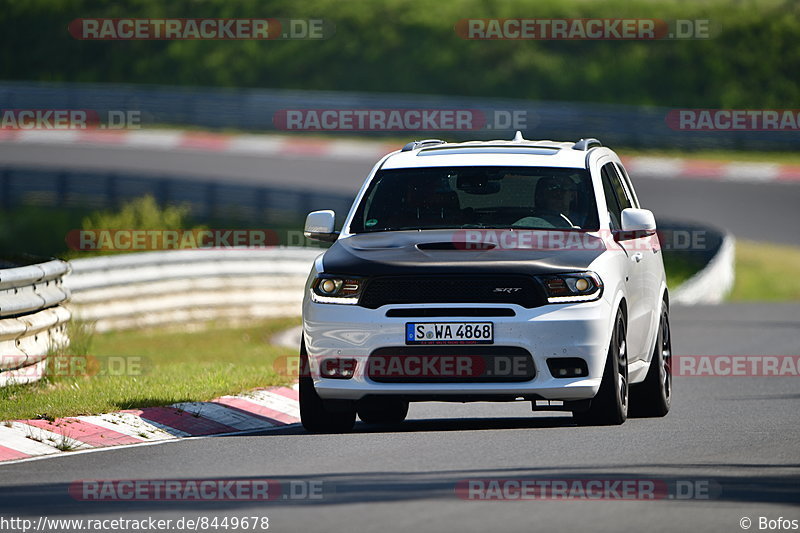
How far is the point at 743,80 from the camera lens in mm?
52531

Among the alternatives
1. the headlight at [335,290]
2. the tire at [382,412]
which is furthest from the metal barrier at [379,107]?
the headlight at [335,290]

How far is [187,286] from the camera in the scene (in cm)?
2236

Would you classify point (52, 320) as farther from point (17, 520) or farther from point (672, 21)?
point (672, 21)

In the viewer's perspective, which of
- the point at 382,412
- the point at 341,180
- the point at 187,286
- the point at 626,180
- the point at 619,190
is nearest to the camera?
the point at 382,412

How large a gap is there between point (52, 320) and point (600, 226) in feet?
15.7

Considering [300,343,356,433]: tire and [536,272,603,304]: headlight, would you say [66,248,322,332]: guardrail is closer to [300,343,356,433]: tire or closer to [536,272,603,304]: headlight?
[300,343,356,433]: tire

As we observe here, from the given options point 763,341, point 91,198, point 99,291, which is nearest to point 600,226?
point 763,341

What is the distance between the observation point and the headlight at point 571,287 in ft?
33.8

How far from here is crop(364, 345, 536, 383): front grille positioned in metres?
10.2

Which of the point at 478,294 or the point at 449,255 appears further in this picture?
the point at 449,255

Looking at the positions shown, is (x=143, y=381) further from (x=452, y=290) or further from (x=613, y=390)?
(x=613, y=390)

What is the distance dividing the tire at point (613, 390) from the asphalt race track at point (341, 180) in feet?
75.4

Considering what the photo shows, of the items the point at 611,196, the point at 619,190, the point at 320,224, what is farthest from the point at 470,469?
the point at 619,190

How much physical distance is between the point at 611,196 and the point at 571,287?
5.71 ft
